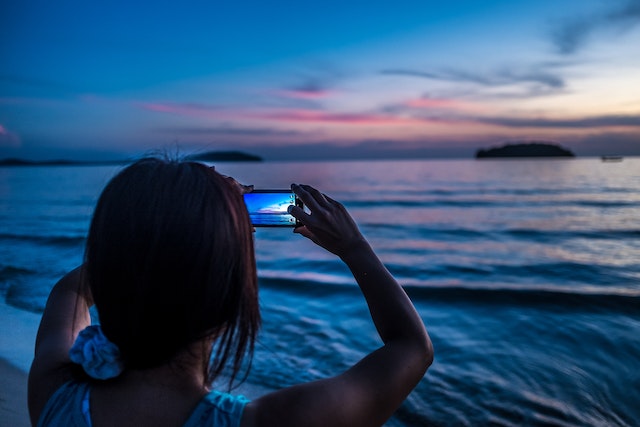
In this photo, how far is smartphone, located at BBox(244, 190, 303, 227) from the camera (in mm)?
Result: 1712

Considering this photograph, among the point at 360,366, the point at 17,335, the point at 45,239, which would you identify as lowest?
the point at 45,239

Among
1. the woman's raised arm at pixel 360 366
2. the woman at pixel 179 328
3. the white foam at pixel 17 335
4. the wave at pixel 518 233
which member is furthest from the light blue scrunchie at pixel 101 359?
the wave at pixel 518 233

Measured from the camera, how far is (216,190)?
1.09m

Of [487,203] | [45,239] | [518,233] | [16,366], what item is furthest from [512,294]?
[487,203]

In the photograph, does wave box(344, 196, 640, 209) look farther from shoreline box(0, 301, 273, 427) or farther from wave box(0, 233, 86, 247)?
shoreline box(0, 301, 273, 427)

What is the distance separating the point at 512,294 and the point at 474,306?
48.8 inches

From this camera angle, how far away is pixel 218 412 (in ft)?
3.54

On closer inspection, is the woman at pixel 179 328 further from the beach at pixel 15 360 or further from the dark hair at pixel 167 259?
the beach at pixel 15 360

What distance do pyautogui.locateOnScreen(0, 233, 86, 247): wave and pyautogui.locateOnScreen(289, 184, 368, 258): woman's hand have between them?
14565 millimetres

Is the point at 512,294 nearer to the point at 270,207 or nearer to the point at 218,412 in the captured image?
the point at 270,207

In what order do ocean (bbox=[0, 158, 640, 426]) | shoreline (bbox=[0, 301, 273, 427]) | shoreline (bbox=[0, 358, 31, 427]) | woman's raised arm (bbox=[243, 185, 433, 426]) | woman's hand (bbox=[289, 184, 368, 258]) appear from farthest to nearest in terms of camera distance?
ocean (bbox=[0, 158, 640, 426]) → shoreline (bbox=[0, 301, 273, 427]) → shoreline (bbox=[0, 358, 31, 427]) → woman's hand (bbox=[289, 184, 368, 258]) → woman's raised arm (bbox=[243, 185, 433, 426])

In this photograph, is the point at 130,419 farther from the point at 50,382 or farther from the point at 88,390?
the point at 50,382

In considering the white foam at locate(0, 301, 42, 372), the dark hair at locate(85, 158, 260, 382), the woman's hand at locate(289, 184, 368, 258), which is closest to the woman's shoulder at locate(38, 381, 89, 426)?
the dark hair at locate(85, 158, 260, 382)

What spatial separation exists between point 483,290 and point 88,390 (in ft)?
30.0
